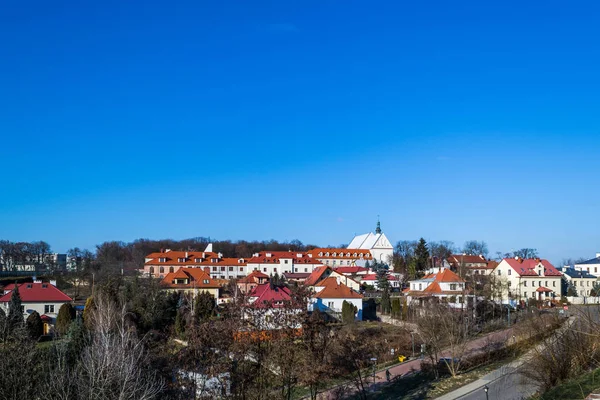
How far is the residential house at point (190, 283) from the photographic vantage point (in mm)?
55688

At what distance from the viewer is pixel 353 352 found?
2517 centimetres

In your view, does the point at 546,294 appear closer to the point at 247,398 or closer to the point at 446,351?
the point at 446,351

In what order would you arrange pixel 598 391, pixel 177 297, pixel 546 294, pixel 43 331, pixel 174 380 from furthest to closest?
pixel 546 294 → pixel 177 297 → pixel 43 331 → pixel 174 380 → pixel 598 391

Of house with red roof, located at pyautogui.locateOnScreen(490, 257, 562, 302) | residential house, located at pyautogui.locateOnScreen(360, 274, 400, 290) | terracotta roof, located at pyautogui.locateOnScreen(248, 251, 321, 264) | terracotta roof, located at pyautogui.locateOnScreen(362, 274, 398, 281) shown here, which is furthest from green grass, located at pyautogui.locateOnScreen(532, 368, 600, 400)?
terracotta roof, located at pyautogui.locateOnScreen(248, 251, 321, 264)

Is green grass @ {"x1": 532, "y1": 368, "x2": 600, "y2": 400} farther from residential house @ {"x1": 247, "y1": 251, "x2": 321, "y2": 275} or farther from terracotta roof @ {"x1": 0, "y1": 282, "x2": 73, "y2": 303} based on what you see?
residential house @ {"x1": 247, "y1": 251, "x2": 321, "y2": 275}

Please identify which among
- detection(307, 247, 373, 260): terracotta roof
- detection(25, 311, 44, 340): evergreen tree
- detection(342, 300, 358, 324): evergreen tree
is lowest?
detection(25, 311, 44, 340): evergreen tree

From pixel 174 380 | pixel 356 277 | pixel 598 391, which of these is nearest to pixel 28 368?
pixel 174 380

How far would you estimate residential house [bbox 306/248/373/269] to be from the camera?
97250 millimetres

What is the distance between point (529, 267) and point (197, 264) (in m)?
45.3

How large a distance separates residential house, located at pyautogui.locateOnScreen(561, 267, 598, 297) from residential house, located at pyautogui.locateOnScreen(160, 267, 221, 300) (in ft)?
132

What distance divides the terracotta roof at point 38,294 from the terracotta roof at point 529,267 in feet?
146

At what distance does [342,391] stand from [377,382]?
3.52m

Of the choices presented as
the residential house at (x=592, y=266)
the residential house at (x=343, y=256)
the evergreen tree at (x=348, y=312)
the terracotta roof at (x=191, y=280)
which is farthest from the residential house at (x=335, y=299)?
the residential house at (x=343, y=256)

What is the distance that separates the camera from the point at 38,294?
149 ft
